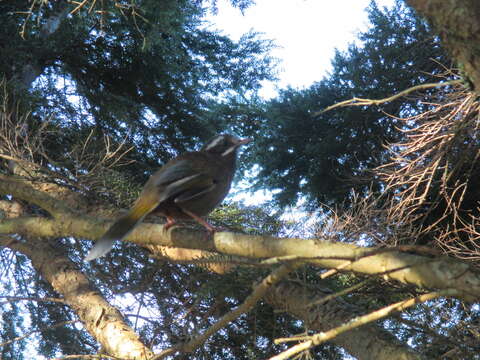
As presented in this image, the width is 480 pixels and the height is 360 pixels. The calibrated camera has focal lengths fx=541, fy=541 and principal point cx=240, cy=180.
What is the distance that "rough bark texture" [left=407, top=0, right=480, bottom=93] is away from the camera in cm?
232

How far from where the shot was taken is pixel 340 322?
3.85 metres

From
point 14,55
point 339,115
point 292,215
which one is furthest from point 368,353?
point 14,55

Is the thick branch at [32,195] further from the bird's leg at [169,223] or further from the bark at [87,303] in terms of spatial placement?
the bark at [87,303]

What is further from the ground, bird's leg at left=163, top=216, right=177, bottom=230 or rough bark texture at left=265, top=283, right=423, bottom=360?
bird's leg at left=163, top=216, right=177, bottom=230

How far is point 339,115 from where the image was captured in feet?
23.5

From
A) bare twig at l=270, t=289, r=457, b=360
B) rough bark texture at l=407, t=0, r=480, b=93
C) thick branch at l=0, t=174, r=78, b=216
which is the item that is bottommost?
bare twig at l=270, t=289, r=457, b=360

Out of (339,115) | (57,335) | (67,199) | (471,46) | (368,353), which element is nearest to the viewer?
(471,46)

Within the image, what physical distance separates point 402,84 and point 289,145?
1.70 m

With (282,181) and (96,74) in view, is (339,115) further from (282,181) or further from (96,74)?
(96,74)

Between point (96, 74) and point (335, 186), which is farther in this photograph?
point (96, 74)

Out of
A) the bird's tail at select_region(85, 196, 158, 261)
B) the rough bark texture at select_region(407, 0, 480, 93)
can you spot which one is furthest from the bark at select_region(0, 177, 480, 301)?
the rough bark texture at select_region(407, 0, 480, 93)

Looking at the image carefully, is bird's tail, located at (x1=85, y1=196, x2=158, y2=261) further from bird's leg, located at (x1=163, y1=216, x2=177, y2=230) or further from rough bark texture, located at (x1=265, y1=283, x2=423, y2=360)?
rough bark texture, located at (x1=265, y1=283, x2=423, y2=360)

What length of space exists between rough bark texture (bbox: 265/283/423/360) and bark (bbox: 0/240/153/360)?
1.10 meters

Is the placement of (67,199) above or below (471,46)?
above
